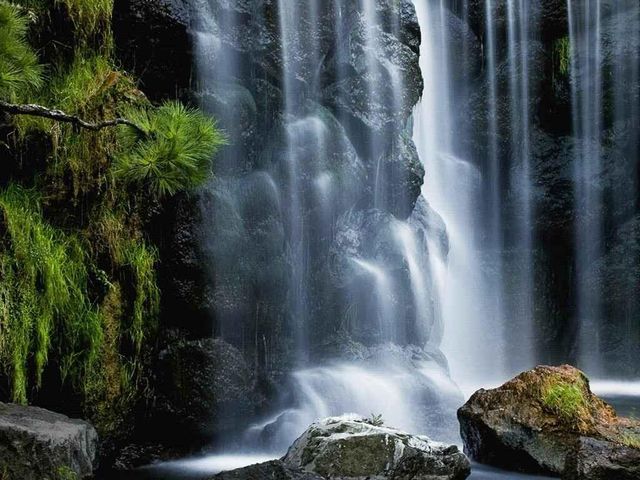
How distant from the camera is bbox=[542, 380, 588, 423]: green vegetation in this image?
695cm

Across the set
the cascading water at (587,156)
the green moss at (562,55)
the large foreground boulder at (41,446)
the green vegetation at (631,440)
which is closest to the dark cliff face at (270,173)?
the large foreground boulder at (41,446)

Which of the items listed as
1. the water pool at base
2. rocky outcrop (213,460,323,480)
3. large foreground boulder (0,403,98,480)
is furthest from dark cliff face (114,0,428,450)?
rocky outcrop (213,460,323,480)

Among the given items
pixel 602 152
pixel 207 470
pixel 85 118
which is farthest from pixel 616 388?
pixel 85 118

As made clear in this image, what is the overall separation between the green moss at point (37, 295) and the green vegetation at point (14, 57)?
998mm

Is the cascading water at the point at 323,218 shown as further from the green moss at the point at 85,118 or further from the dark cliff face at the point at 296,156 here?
the green moss at the point at 85,118

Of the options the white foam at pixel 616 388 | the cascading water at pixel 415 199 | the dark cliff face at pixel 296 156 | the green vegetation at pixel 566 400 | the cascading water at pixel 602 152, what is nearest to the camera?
the green vegetation at pixel 566 400

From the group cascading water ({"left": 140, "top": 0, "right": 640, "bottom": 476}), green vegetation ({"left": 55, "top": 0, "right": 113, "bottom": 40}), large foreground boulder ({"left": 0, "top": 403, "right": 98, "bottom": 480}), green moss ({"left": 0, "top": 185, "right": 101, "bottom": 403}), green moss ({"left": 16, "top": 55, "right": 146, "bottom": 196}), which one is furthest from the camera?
cascading water ({"left": 140, "top": 0, "right": 640, "bottom": 476})

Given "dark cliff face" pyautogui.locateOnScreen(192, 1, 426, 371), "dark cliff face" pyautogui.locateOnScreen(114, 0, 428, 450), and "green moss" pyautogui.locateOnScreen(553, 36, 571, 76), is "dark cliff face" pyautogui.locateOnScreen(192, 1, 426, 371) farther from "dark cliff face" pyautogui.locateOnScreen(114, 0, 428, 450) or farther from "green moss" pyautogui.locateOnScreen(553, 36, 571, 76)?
"green moss" pyautogui.locateOnScreen(553, 36, 571, 76)

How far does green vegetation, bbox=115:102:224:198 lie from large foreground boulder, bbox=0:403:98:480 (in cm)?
267

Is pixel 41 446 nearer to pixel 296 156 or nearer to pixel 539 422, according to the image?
pixel 539 422

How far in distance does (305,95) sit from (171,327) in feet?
15.1

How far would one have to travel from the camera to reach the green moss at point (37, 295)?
6336 mm

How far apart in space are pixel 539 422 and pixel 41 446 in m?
4.50

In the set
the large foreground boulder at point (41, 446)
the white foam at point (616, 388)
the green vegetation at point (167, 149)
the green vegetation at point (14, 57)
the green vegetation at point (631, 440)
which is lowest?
the white foam at point (616, 388)
